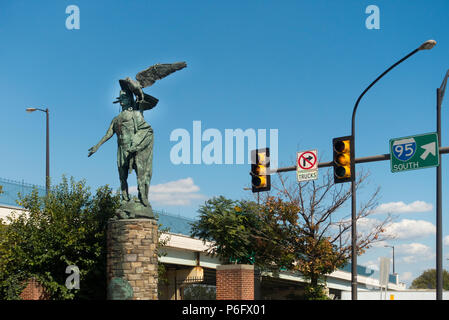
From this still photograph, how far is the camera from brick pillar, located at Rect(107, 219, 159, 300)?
2238cm

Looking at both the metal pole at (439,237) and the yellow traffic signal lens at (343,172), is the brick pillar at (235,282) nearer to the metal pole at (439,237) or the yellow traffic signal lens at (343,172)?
the yellow traffic signal lens at (343,172)

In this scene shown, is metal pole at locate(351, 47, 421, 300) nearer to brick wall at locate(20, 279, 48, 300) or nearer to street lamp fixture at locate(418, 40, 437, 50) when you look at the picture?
street lamp fixture at locate(418, 40, 437, 50)

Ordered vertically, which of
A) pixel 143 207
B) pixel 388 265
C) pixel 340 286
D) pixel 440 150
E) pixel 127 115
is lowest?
pixel 340 286

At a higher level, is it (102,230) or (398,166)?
(398,166)

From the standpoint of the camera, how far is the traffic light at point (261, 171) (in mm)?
20844

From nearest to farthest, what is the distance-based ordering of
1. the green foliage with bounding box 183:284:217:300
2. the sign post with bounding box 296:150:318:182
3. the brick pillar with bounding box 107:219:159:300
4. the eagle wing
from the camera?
the sign post with bounding box 296:150:318:182, the brick pillar with bounding box 107:219:159:300, the eagle wing, the green foliage with bounding box 183:284:217:300

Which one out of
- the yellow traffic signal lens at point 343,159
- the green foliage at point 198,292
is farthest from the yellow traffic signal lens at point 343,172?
the green foliage at point 198,292

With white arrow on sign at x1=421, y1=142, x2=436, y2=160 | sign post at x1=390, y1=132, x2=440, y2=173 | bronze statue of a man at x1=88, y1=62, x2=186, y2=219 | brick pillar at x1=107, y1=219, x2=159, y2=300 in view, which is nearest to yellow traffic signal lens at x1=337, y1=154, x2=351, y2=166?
sign post at x1=390, y1=132, x2=440, y2=173

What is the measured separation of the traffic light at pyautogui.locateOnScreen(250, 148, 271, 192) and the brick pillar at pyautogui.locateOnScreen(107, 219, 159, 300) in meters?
4.92

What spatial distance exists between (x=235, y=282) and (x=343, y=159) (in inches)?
304
